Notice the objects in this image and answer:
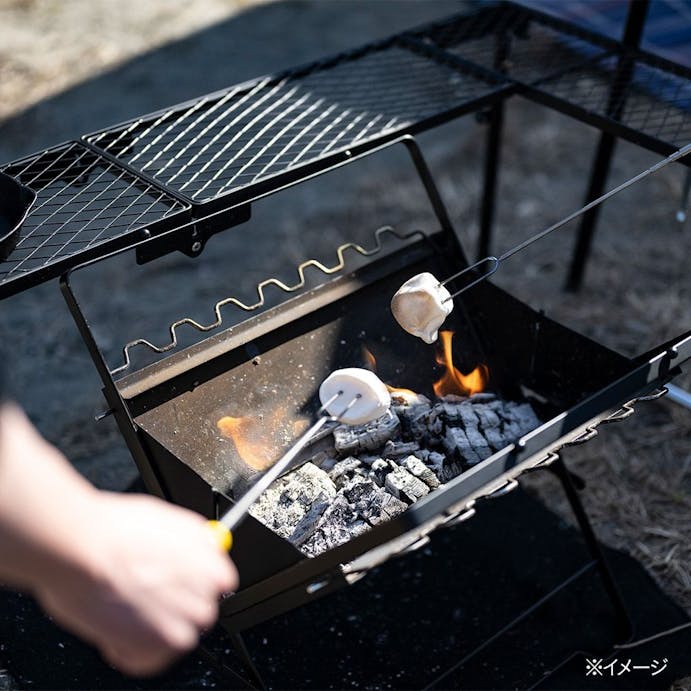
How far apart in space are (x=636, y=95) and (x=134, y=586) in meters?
1.78

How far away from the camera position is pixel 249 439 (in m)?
1.84

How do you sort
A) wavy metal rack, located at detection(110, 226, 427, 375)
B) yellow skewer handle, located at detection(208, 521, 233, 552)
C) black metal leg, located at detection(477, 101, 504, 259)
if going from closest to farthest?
yellow skewer handle, located at detection(208, 521, 233, 552) < wavy metal rack, located at detection(110, 226, 427, 375) < black metal leg, located at detection(477, 101, 504, 259)

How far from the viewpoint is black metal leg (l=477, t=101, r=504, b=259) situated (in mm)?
2523

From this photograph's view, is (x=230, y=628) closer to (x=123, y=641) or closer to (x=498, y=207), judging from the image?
(x=123, y=641)

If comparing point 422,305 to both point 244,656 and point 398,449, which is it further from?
point 244,656

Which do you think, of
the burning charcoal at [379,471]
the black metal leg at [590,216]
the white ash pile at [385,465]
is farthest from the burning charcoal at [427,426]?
the black metal leg at [590,216]

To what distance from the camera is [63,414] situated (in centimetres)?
290

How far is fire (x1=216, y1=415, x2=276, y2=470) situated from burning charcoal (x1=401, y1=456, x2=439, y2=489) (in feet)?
0.87

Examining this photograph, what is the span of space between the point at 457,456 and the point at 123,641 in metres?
0.98

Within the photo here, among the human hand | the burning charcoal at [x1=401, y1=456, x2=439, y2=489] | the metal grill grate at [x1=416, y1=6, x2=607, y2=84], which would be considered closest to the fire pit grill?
the burning charcoal at [x1=401, y1=456, x2=439, y2=489]

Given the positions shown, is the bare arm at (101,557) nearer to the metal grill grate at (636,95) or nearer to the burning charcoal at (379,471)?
the burning charcoal at (379,471)

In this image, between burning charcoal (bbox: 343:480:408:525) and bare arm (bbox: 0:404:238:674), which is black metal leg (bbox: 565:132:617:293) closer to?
burning charcoal (bbox: 343:480:408:525)

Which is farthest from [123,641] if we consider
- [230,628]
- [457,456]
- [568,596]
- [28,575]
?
[568,596]

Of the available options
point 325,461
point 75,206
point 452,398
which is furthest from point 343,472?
point 75,206
